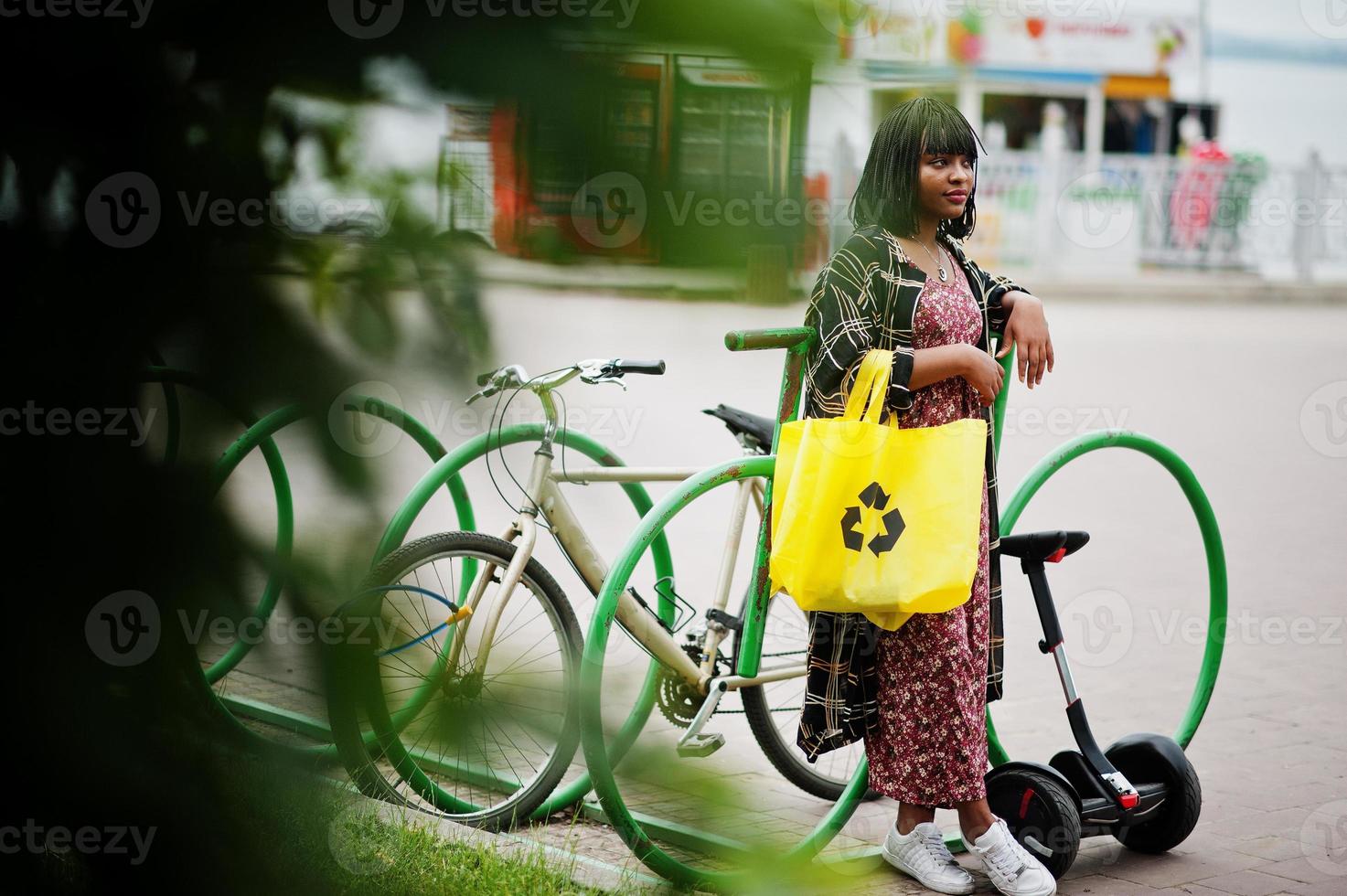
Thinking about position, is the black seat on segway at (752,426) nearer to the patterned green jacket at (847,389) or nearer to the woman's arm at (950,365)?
the patterned green jacket at (847,389)

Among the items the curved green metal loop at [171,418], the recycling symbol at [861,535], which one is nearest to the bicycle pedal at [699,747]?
the curved green metal loop at [171,418]

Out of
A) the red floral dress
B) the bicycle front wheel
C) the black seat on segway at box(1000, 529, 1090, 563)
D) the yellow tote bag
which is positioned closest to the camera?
the bicycle front wheel

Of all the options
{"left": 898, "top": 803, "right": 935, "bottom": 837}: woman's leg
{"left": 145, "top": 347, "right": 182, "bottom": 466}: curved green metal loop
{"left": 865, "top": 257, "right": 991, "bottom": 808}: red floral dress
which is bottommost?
{"left": 898, "top": 803, "right": 935, "bottom": 837}: woman's leg

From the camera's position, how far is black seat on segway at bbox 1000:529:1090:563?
3.36m

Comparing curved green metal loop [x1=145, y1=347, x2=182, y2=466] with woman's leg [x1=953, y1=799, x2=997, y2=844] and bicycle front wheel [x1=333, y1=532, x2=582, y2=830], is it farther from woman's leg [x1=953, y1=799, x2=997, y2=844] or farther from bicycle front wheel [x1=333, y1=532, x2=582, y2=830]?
woman's leg [x1=953, y1=799, x2=997, y2=844]

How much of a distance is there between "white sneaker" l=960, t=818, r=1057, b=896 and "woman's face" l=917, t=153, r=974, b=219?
134 centimetres

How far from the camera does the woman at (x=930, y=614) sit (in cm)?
298

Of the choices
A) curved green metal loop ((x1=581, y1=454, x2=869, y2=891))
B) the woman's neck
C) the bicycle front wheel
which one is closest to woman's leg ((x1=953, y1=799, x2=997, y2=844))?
curved green metal loop ((x1=581, y1=454, x2=869, y2=891))

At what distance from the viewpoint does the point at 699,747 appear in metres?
1.07

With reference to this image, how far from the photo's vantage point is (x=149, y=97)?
757 mm

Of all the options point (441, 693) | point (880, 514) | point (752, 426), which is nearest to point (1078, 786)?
point (880, 514)

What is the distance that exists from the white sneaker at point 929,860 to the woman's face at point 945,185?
1361mm

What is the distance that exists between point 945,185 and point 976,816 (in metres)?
1.37

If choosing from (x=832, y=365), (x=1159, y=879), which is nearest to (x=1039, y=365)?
(x=832, y=365)
